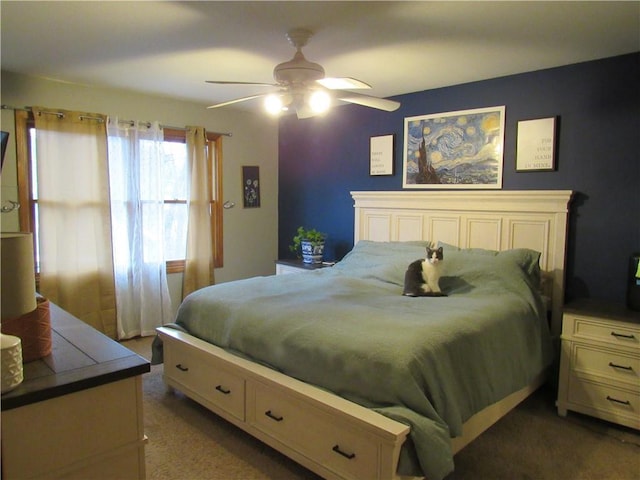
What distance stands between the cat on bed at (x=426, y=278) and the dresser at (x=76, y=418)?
189 cm

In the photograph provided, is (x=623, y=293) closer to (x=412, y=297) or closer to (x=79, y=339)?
(x=412, y=297)

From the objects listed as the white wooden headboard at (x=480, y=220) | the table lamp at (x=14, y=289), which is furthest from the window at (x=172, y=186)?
the table lamp at (x=14, y=289)

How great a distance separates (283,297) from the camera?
107 inches

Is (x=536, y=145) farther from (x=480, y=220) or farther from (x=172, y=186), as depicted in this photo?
(x=172, y=186)

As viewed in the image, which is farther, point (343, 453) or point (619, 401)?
point (619, 401)

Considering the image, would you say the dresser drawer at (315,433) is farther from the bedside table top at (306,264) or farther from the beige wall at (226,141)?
the beige wall at (226,141)

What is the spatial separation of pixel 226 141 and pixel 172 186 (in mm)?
774

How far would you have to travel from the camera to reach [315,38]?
260 cm

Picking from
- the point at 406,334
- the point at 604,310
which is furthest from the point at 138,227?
the point at 604,310

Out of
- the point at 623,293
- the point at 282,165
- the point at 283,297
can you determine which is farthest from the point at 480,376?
the point at 282,165

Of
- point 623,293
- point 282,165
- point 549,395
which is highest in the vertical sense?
point 282,165

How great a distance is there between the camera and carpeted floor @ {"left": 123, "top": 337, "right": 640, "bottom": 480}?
2168mm

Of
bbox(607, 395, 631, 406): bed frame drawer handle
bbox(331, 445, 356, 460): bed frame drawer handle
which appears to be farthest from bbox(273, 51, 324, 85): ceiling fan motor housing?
bbox(607, 395, 631, 406): bed frame drawer handle

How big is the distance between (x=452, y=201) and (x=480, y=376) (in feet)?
6.11
